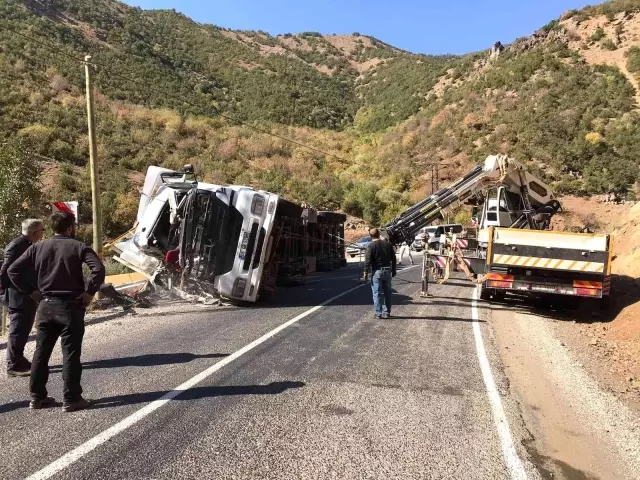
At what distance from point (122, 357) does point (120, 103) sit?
4437 centimetres

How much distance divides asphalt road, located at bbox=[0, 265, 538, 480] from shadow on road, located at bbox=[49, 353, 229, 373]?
26 mm

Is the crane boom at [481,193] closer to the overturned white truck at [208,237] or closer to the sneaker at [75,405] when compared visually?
the overturned white truck at [208,237]

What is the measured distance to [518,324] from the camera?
972cm

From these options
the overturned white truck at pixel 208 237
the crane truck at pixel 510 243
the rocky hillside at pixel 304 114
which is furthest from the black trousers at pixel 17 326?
the rocky hillside at pixel 304 114

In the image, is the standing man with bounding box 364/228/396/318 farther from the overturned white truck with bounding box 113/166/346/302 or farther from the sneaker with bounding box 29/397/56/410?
the sneaker with bounding box 29/397/56/410

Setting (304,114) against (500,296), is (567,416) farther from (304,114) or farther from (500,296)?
(304,114)

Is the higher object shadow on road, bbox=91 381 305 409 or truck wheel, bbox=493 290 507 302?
truck wheel, bbox=493 290 507 302

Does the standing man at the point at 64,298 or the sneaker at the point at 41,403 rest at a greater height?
the standing man at the point at 64,298

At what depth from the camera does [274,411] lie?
4.64 m

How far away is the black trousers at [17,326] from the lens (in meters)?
5.64

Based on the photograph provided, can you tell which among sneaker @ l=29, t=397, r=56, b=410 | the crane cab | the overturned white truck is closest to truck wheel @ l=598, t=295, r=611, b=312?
the crane cab

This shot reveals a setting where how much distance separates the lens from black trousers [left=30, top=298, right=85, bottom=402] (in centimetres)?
439

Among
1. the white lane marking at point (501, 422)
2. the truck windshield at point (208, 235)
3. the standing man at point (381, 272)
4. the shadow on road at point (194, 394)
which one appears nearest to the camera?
the white lane marking at point (501, 422)

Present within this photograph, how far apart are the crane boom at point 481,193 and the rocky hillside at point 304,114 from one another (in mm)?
16078
